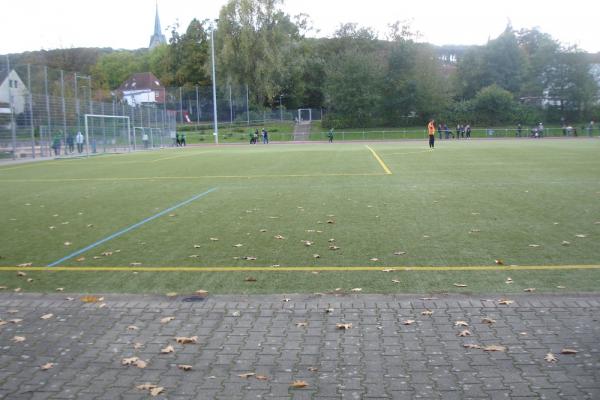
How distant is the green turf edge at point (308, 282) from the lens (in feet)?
20.2

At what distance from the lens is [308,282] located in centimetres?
652

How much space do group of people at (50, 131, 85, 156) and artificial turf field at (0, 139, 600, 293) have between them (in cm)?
1936

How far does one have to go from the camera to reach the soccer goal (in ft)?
131

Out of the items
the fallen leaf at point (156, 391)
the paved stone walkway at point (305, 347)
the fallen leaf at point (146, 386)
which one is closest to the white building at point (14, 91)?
the paved stone walkway at point (305, 347)

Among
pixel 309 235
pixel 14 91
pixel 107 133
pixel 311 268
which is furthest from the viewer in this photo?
pixel 107 133

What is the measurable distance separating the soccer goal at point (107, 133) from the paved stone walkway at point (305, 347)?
34300mm

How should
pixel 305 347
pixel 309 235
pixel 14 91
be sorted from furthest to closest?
pixel 14 91 < pixel 309 235 < pixel 305 347

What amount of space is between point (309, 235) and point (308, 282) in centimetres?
260

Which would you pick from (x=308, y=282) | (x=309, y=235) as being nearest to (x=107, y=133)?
(x=309, y=235)

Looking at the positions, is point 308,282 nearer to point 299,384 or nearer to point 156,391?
point 299,384

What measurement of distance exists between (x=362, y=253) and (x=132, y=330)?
3.61m

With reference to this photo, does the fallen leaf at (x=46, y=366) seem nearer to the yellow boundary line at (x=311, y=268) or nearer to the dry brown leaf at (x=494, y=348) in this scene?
the yellow boundary line at (x=311, y=268)

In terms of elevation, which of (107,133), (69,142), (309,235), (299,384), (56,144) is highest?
(107,133)

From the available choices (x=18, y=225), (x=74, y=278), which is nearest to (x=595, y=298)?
(x=74, y=278)
